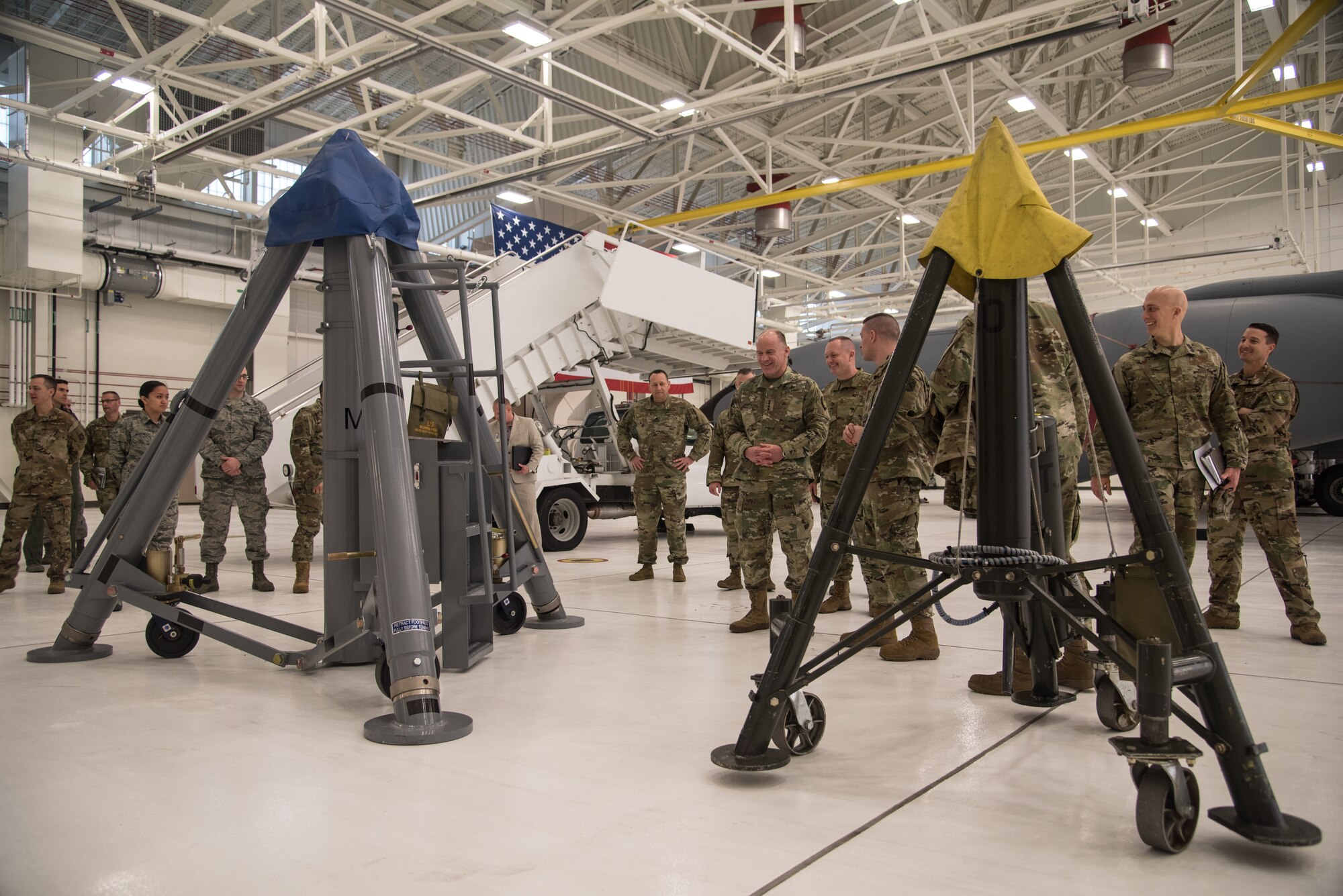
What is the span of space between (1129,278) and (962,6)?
14.4 m

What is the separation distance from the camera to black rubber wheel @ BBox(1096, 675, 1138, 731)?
2910mm

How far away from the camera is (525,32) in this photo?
31.6 feet

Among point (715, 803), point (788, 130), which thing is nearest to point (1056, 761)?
point (715, 803)

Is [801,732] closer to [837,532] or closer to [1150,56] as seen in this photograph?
[837,532]

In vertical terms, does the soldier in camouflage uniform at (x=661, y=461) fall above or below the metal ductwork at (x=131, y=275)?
below

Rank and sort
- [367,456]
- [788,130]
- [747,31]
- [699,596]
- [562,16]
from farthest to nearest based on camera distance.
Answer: [788,130] → [747,31] → [562,16] → [699,596] → [367,456]

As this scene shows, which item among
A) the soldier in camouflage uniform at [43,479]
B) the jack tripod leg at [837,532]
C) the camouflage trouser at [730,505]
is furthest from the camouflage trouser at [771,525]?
the soldier in camouflage uniform at [43,479]

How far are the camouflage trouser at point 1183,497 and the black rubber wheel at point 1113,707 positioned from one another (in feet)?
6.12

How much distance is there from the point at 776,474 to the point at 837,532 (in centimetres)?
265

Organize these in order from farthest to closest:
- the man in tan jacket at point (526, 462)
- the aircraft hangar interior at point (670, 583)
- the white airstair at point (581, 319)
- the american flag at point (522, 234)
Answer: the american flag at point (522, 234) < the white airstair at point (581, 319) < the man in tan jacket at point (526, 462) < the aircraft hangar interior at point (670, 583)

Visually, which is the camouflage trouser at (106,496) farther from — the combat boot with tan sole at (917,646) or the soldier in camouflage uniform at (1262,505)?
the soldier in camouflage uniform at (1262,505)

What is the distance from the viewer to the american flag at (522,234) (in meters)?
10.5

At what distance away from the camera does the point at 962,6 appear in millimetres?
12602

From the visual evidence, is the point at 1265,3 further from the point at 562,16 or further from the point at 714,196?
the point at 714,196
